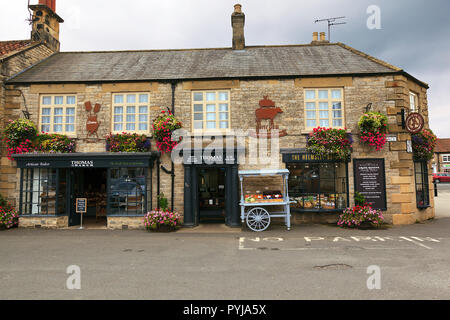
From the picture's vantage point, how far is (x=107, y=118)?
12.3 m

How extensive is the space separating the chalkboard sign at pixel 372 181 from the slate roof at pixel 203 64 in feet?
12.2

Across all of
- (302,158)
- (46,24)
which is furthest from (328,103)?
(46,24)

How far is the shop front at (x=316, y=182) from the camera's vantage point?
38.7 feet

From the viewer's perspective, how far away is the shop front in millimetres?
11781

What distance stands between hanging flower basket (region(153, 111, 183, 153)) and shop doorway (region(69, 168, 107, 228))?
4.69m

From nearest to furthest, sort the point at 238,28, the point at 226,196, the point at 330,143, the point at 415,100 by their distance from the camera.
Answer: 1. the point at 330,143
2. the point at 226,196
3. the point at 415,100
4. the point at 238,28

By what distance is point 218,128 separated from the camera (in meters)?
12.2

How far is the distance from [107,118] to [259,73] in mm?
6608

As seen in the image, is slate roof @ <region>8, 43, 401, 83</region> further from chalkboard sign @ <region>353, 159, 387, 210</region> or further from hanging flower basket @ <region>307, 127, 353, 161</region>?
chalkboard sign @ <region>353, 159, 387, 210</region>

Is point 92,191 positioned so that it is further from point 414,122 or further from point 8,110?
point 414,122

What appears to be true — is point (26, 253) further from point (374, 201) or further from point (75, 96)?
point (374, 201)

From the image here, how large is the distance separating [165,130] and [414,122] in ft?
32.0

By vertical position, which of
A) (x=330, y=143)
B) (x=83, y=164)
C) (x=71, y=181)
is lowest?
(x=71, y=181)

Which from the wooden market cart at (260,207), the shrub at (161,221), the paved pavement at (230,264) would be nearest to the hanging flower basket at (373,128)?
the paved pavement at (230,264)
